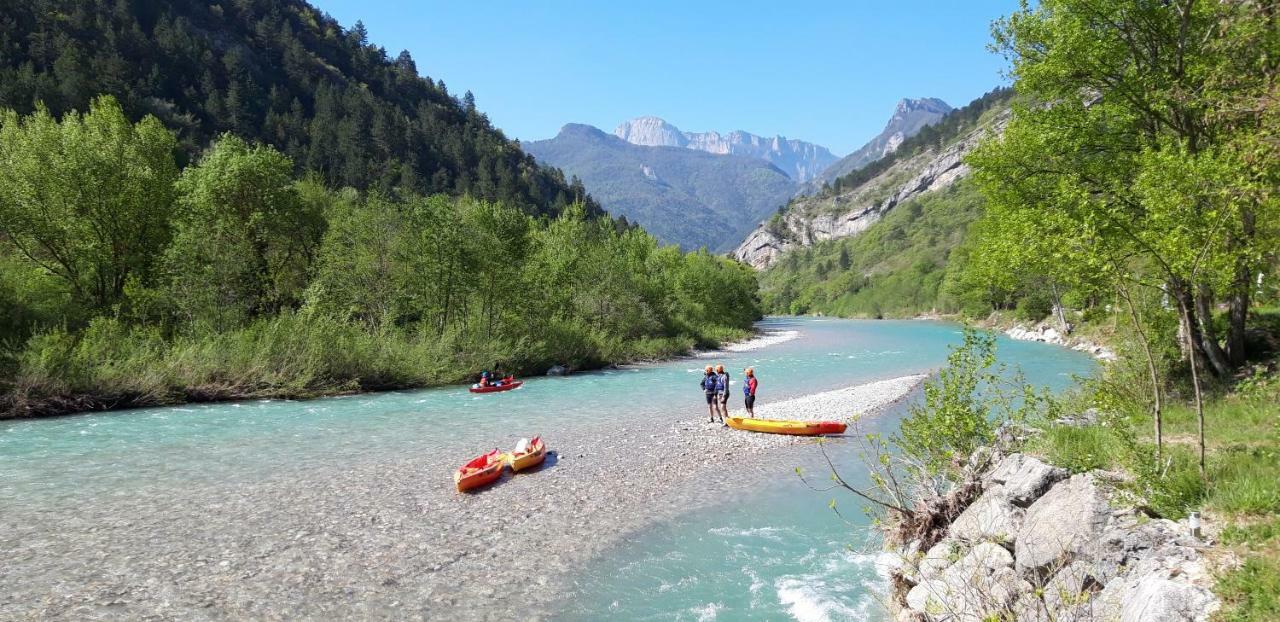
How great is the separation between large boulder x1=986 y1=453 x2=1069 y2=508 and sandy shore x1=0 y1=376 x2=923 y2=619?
21.7ft

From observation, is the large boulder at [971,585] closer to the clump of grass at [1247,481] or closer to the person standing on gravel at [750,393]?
the clump of grass at [1247,481]

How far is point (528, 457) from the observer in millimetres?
16531

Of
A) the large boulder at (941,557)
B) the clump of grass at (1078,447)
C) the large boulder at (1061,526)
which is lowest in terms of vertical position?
the large boulder at (941,557)

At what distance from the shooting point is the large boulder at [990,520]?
8508mm

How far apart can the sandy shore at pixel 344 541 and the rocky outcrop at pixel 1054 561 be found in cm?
560

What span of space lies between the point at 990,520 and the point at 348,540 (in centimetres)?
1071

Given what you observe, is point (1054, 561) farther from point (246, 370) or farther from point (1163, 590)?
point (246, 370)

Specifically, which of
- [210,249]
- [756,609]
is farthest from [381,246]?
[756,609]

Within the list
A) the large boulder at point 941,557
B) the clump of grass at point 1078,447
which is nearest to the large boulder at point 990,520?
the large boulder at point 941,557

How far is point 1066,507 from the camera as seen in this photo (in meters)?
7.90

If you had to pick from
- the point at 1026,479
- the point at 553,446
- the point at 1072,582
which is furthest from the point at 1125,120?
the point at 553,446

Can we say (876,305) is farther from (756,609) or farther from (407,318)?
(756,609)

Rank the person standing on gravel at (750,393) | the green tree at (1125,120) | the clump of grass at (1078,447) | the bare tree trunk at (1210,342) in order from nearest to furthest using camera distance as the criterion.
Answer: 1. the clump of grass at (1078,447)
2. the green tree at (1125,120)
3. the bare tree trunk at (1210,342)
4. the person standing on gravel at (750,393)

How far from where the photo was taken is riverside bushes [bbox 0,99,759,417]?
1018 inches
